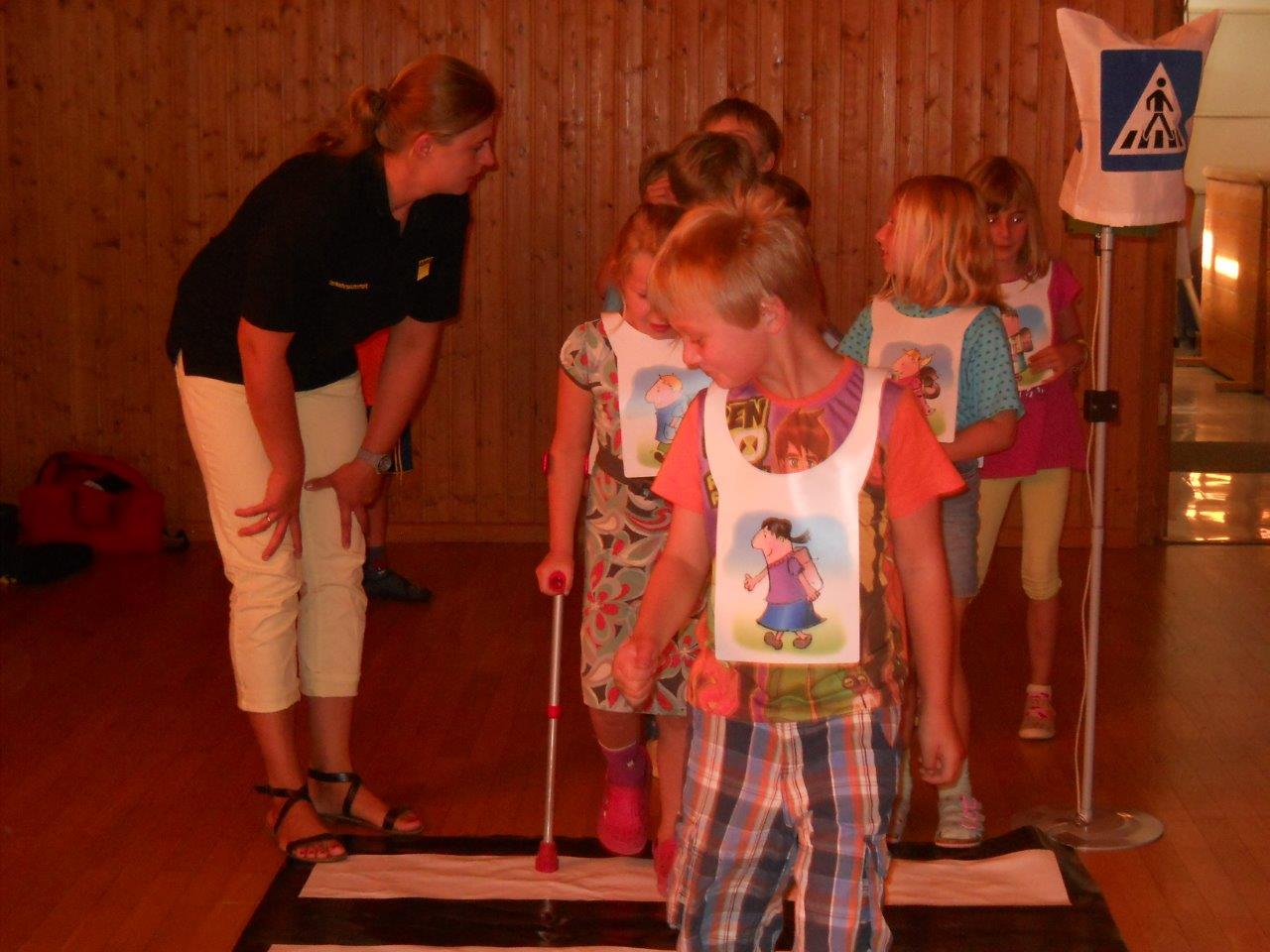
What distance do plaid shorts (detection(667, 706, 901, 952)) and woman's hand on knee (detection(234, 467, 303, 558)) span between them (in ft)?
3.86

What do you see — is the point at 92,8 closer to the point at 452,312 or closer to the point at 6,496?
the point at 6,496

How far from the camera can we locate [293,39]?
238 inches

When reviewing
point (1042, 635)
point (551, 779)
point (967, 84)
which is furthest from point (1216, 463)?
point (551, 779)

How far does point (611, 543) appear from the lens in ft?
9.84

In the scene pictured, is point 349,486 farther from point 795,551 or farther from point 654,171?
point 795,551

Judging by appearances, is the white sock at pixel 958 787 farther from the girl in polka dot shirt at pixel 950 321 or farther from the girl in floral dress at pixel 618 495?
the girl in floral dress at pixel 618 495

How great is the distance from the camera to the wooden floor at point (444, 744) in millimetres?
3086

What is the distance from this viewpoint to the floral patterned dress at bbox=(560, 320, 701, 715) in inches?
115

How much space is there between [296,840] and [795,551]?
1.53 metres

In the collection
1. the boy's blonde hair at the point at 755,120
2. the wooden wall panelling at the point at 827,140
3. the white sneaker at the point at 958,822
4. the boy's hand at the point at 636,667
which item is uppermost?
the wooden wall panelling at the point at 827,140

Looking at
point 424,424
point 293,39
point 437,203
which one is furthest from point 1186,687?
point 293,39

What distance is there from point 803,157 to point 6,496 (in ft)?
10.8

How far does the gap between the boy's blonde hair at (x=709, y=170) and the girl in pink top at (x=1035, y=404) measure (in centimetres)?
84

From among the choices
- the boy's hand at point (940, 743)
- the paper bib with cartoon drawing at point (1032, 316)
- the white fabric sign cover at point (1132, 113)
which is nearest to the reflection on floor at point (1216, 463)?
the paper bib with cartoon drawing at point (1032, 316)
